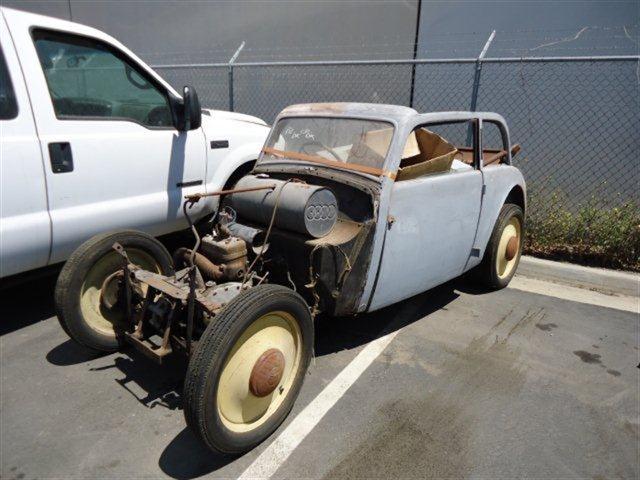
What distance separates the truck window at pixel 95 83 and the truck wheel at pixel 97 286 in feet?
3.44

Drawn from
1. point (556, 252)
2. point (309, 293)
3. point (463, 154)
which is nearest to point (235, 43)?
point (463, 154)

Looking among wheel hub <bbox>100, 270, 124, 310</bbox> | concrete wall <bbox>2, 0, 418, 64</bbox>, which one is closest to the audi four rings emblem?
wheel hub <bbox>100, 270, 124, 310</bbox>

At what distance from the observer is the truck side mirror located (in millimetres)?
4023

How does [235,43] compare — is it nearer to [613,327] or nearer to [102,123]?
[102,123]

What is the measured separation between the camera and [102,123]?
144 inches

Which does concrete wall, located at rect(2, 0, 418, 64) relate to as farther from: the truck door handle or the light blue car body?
the truck door handle

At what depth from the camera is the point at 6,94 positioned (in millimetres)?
3172

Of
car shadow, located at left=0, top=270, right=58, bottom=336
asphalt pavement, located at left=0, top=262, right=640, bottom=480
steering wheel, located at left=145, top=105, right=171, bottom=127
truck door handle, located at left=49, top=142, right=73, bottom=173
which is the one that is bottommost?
car shadow, located at left=0, top=270, right=58, bottom=336

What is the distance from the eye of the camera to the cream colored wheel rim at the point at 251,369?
2395 mm

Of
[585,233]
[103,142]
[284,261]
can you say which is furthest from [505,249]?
[103,142]

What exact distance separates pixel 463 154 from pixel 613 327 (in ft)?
6.87

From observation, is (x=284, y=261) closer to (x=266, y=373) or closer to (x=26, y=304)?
(x=266, y=373)

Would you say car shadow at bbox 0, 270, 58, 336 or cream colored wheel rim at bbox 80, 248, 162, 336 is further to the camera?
car shadow at bbox 0, 270, 58, 336

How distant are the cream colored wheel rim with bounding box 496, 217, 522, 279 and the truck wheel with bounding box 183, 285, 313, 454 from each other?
2.55 m
